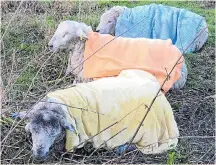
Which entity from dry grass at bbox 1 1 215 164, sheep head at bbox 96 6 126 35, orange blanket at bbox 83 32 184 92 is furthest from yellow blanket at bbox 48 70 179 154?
sheep head at bbox 96 6 126 35

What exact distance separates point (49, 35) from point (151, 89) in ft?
9.02

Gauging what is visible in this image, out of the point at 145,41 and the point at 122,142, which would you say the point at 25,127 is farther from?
the point at 145,41

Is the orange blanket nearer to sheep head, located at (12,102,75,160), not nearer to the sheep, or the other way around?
the sheep

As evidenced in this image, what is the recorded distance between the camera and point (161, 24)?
764 cm

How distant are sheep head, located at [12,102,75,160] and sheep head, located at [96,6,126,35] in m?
3.40

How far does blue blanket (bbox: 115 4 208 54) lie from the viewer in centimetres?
759

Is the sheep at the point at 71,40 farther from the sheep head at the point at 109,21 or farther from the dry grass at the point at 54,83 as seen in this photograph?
the sheep head at the point at 109,21

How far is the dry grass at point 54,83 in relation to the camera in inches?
177

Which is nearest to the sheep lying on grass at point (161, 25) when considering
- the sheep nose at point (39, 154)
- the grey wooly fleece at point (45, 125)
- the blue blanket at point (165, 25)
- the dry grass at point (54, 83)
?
the blue blanket at point (165, 25)

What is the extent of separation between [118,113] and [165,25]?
3175 millimetres

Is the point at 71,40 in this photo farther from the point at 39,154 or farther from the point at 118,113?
the point at 39,154

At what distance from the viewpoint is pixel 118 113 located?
473cm

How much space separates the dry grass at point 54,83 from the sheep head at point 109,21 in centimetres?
19

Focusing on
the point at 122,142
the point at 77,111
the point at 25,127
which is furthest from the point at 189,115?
the point at 25,127
